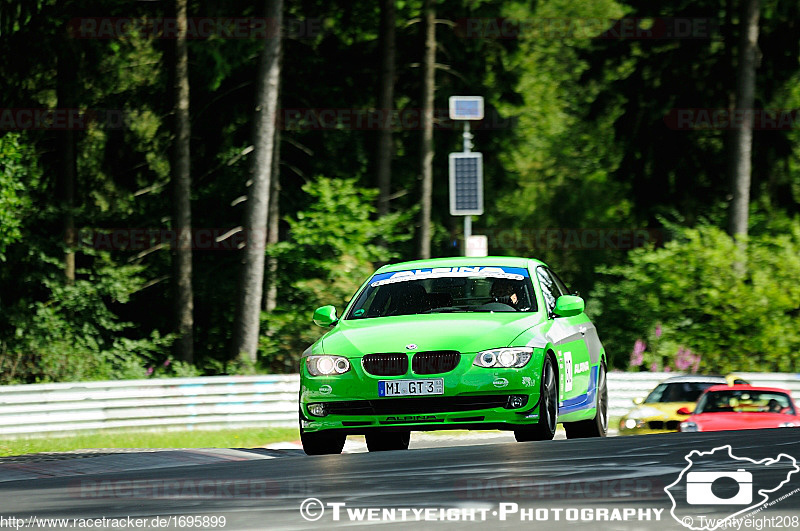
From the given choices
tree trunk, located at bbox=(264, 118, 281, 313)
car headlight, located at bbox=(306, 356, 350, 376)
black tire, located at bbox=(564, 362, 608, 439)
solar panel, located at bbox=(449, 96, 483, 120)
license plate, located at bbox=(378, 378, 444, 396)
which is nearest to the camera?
license plate, located at bbox=(378, 378, 444, 396)

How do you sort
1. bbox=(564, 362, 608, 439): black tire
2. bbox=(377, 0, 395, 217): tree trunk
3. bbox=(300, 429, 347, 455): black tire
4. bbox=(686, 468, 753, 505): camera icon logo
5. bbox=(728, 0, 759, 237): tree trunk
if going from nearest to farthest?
bbox=(686, 468, 753, 505): camera icon logo < bbox=(300, 429, 347, 455): black tire < bbox=(564, 362, 608, 439): black tire < bbox=(728, 0, 759, 237): tree trunk < bbox=(377, 0, 395, 217): tree trunk

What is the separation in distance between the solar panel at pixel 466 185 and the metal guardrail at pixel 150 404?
413 cm

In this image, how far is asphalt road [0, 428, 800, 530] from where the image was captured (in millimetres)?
7031

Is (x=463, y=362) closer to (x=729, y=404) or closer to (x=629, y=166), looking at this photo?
(x=729, y=404)

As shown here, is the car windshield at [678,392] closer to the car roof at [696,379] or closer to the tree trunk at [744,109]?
the car roof at [696,379]

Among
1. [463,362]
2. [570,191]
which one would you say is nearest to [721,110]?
[570,191]

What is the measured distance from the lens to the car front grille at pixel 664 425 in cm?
1908

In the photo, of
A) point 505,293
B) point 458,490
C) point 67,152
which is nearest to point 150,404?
point 505,293

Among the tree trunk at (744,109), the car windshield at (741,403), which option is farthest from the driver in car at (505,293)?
the tree trunk at (744,109)

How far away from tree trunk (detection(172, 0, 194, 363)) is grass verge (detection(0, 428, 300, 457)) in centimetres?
1318

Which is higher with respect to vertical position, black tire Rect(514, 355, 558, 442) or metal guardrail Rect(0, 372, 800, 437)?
black tire Rect(514, 355, 558, 442)

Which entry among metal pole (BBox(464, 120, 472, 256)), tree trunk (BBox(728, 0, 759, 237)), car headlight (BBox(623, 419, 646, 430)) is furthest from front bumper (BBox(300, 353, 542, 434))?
tree trunk (BBox(728, 0, 759, 237))

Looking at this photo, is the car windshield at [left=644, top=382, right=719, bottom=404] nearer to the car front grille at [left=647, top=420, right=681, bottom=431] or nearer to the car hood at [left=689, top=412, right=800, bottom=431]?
the car front grille at [left=647, top=420, right=681, bottom=431]

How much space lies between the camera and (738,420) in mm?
18641
